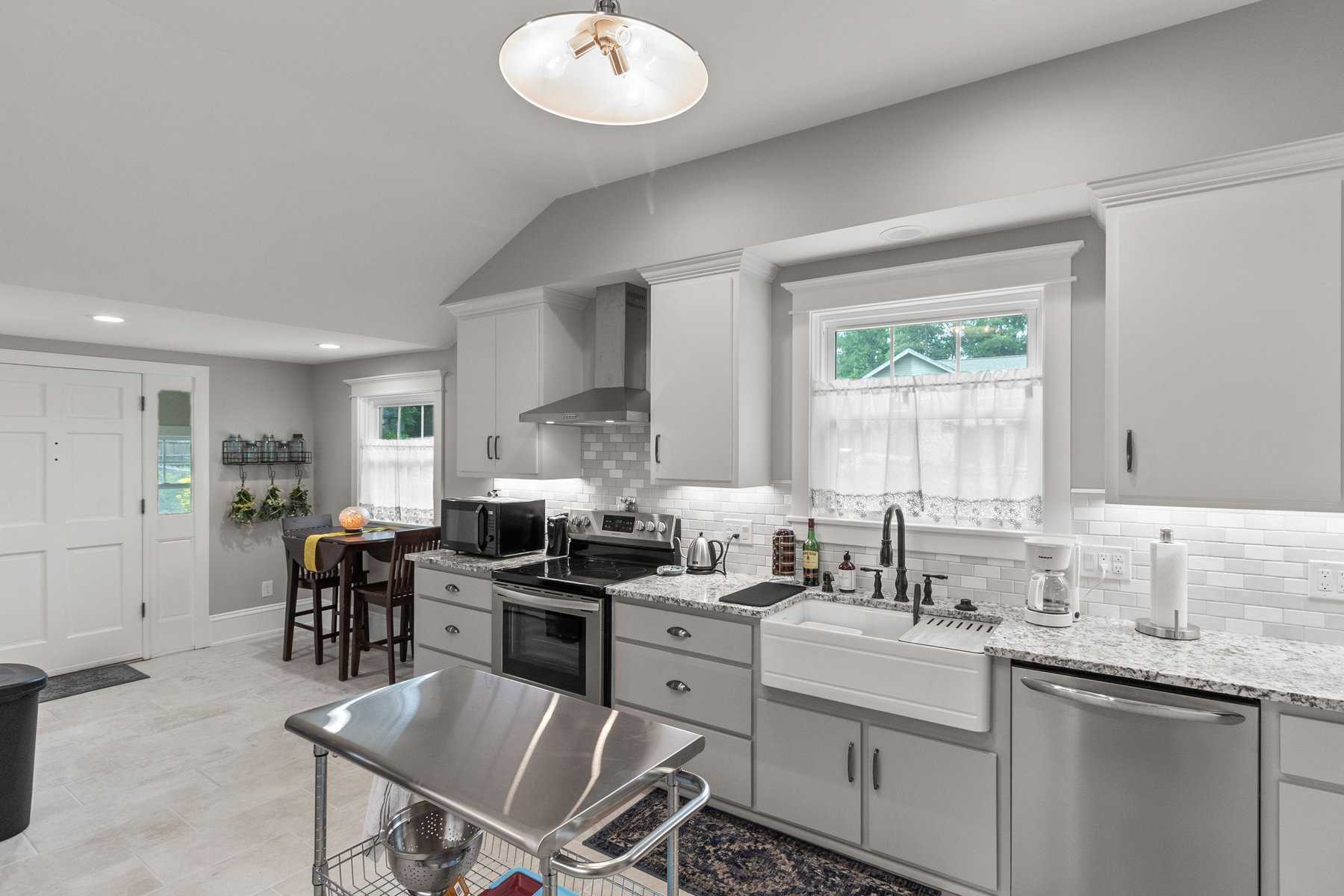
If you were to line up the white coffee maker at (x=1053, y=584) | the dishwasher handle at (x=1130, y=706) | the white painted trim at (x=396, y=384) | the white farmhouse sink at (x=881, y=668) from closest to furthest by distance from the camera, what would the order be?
the dishwasher handle at (x=1130, y=706) → the white farmhouse sink at (x=881, y=668) → the white coffee maker at (x=1053, y=584) → the white painted trim at (x=396, y=384)

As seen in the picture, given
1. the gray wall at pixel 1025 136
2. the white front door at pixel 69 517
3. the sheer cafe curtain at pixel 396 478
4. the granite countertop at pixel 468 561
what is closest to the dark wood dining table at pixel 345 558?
the sheer cafe curtain at pixel 396 478

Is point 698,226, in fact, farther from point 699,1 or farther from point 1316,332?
point 1316,332

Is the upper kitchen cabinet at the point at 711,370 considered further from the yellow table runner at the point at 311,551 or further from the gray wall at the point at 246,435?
the gray wall at the point at 246,435

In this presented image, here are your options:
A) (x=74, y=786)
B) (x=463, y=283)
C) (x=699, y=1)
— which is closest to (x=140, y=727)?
(x=74, y=786)

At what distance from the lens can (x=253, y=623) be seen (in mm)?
5656

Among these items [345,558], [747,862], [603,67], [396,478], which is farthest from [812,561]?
[396,478]

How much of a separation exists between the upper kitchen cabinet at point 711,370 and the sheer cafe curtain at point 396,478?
2.60 meters

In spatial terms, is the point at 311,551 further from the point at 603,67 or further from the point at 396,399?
the point at 603,67

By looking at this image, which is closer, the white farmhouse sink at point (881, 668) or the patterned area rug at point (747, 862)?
the white farmhouse sink at point (881, 668)

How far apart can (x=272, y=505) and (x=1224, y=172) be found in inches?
248

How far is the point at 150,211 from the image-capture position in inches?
118

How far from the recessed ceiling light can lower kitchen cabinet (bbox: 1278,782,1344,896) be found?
207 centimetres

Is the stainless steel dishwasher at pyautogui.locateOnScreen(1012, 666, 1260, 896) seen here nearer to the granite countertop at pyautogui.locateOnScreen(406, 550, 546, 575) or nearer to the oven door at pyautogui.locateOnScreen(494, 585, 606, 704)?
the oven door at pyautogui.locateOnScreen(494, 585, 606, 704)

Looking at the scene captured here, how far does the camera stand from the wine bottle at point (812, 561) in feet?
10.1
